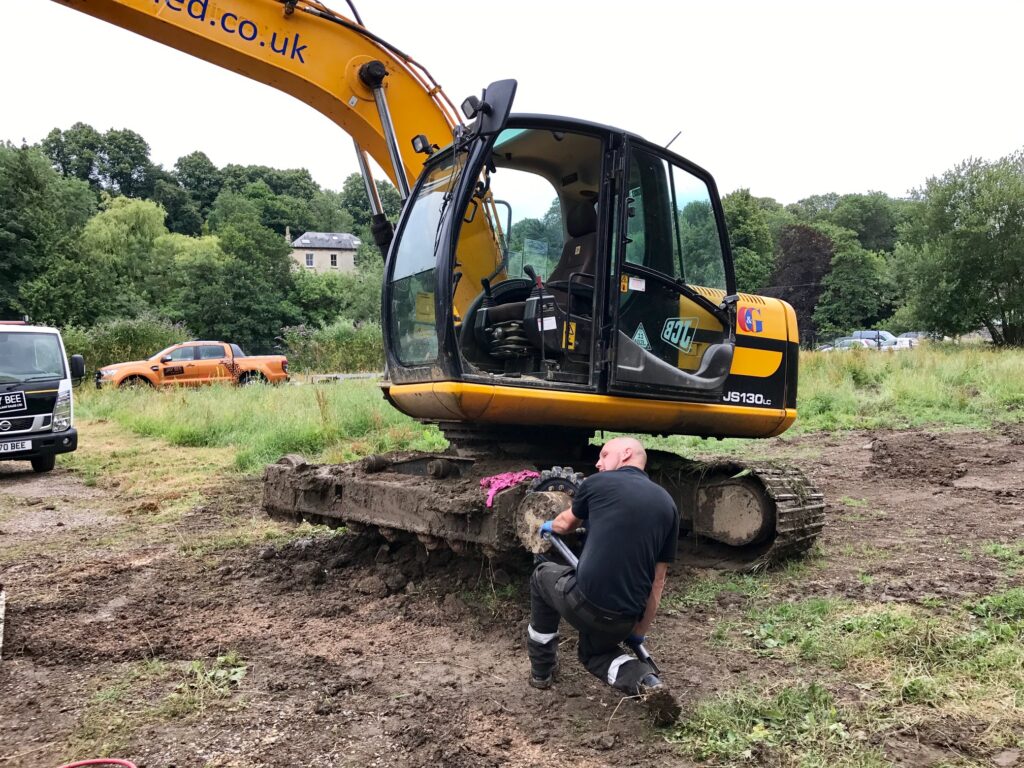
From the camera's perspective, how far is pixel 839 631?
4.03 m

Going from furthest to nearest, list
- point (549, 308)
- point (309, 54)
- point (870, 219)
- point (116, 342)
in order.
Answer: point (870, 219) < point (116, 342) < point (309, 54) < point (549, 308)

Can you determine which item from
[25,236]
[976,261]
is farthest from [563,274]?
[25,236]

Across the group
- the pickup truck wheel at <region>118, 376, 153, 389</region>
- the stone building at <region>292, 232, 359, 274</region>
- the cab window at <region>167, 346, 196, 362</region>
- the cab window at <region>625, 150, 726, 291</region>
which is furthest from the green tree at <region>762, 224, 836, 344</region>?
the cab window at <region>625, 150, 726, 291</region>

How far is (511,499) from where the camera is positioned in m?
4.13

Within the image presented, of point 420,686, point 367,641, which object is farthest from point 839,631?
point 367,641

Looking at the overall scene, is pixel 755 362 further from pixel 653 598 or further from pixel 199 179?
pixel 199 179

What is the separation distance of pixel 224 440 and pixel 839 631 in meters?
9.79

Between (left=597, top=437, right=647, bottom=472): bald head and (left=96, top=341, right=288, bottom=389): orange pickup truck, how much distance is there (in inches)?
705

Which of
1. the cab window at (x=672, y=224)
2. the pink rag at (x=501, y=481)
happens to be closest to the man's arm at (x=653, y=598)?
the pink rag at (x=501, y=481)

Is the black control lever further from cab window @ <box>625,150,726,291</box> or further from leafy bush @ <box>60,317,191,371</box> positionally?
leafy bush @ <box>60,317,191,371</box>

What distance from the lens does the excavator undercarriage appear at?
13.7 ft

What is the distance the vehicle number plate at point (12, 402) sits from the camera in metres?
9.73

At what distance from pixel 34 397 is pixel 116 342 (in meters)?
18.1

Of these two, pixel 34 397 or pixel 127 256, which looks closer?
pixel 34 397
